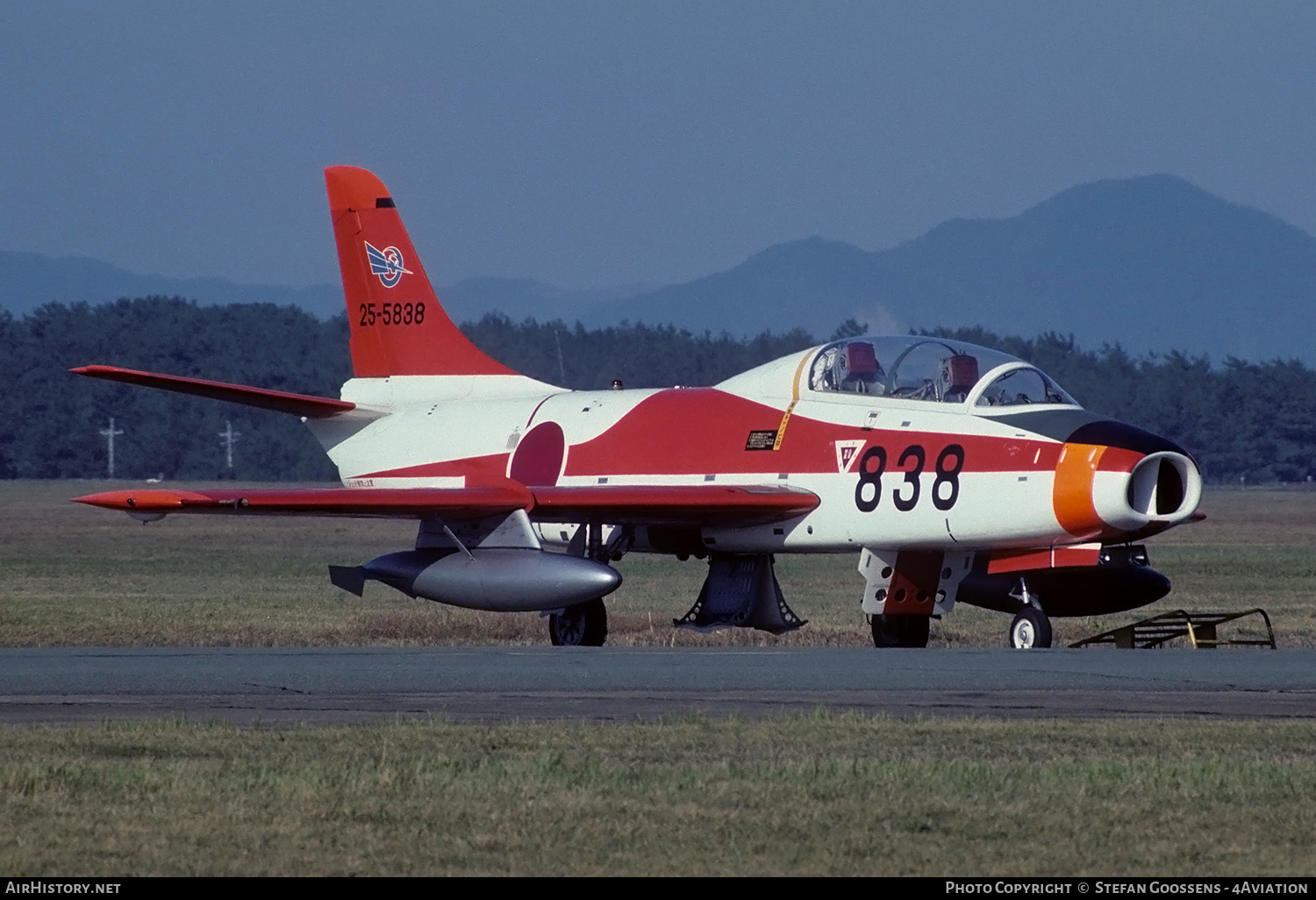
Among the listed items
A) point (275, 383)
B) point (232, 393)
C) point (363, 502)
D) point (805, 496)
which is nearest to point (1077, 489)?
point (805, 496)

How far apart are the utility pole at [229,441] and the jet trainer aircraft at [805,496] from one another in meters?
96.5

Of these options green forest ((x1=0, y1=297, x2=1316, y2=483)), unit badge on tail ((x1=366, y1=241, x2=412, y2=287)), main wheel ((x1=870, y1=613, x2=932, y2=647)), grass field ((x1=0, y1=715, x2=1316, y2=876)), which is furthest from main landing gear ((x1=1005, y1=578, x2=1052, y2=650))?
green forest ((x1=0, y1=297, x2=1316, y2=483))

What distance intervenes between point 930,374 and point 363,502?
5.25 meters

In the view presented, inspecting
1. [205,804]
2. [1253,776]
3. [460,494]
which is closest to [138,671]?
[460,494]

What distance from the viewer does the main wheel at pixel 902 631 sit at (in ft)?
64.1

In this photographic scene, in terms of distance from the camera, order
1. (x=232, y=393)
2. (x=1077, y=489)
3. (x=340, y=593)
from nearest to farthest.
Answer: (x=1077, y=489)
(x=232, y=393)
(x=340, y=593)

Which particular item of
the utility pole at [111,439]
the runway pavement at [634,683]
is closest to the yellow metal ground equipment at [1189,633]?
the runway pavement at [634,683]

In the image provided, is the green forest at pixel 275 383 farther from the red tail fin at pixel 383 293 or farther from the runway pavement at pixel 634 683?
the runway pavement at pixel 634 683

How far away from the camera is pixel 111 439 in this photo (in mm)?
116438

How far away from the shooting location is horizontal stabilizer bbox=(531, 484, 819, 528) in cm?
1898

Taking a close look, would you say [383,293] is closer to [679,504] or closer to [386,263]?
[386,263]

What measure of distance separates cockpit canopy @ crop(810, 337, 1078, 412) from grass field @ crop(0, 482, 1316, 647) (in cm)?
459

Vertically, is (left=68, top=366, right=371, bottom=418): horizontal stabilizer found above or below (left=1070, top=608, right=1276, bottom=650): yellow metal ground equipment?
above

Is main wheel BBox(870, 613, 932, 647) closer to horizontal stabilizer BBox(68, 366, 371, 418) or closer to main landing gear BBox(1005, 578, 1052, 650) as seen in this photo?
main landing gear BBox(1005, 578, 1052, 650)
